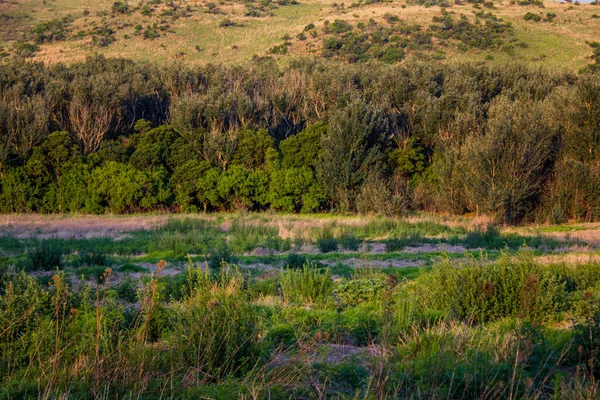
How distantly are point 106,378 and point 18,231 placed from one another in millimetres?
22427

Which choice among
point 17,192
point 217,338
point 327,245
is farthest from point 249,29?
point 217,338

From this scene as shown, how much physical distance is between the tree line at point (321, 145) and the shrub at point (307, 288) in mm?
20444

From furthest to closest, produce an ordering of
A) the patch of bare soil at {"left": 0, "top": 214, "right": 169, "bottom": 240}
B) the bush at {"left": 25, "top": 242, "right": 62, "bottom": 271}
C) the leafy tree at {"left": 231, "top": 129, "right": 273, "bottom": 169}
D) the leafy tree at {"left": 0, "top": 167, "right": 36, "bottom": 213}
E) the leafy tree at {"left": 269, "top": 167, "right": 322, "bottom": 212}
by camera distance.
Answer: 1. the leafy tree at {"left": 231, "top": 129, "right": 273, "bottom": 169}
2. the leafy tree at {"left": 269, "top": 167, "right": 322, "bottom": 212}
3. the leafy tree at {"left": 0, "top": 167, "right": 36, "bottom": 213}
4. the patch of bare soil at {"left": 0, "top": 214, "right": 169, "bottom": 240}
5. the bush at {"left": 25, "top": 242, "right": 62, "bottom": 271}

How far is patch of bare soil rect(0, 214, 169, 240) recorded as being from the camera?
22.8 m

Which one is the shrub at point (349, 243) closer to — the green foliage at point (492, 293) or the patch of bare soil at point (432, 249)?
the patch of bare soil at point (432, 249)

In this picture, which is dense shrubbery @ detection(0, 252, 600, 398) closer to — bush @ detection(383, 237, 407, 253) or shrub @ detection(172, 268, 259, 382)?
shrub @ detection(172, 268, 259, 382)

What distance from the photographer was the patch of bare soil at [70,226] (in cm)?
2280

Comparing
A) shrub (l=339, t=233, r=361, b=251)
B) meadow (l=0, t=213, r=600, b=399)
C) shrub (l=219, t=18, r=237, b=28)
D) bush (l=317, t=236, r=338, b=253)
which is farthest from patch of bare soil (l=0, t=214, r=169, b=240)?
shrub (l=219, t=18, r=237, b=28)

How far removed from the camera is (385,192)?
100ft

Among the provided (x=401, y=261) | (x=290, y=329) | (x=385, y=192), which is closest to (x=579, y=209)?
(x=385, y=192)

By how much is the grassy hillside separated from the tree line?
57.8ft

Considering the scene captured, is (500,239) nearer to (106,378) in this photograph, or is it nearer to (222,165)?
(106,378)

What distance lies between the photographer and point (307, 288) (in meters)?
9.19

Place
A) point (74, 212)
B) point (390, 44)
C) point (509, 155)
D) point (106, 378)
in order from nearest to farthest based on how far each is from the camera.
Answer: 1. point (106, 378)
2. point (509, 155)
3. point (74, 212)
4. point (390, 44)
